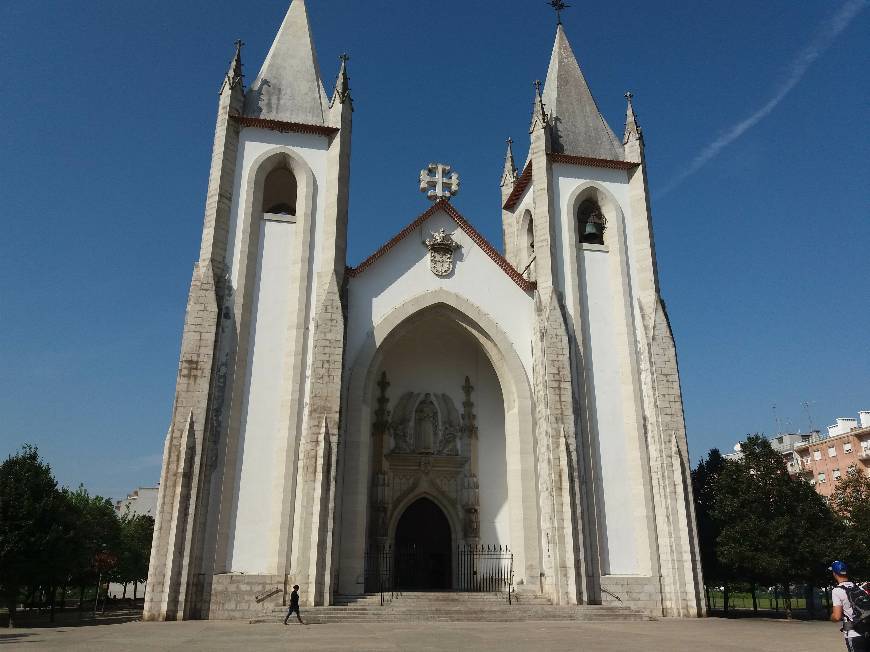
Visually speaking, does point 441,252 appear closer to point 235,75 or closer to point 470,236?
point 470,236

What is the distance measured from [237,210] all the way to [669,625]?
15.6 m

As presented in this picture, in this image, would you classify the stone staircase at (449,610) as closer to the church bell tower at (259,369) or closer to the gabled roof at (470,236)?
the church bell tower at (259,369)

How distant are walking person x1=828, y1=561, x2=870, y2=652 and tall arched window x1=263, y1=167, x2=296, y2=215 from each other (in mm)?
18989

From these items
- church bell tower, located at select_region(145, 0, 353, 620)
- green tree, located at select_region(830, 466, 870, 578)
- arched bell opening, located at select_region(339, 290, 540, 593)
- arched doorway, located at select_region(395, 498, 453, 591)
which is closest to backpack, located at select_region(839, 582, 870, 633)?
church bell tower, located at select_region(145, 0, 353, 620)

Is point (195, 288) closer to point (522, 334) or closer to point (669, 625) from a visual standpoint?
point (522, 334)

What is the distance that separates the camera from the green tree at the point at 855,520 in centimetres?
2112

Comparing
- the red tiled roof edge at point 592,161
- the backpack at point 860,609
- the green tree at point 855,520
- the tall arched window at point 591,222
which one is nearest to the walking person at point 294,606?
the backpack at point 860,609

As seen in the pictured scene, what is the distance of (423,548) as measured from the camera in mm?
20625

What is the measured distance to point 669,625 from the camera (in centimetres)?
1506

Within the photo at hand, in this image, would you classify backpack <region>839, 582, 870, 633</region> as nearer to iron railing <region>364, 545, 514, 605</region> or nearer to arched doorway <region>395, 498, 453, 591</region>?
iron railing <region>364, 545, 514, 605</region>

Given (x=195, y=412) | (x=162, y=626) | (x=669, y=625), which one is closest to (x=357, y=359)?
(x=195, y=412)

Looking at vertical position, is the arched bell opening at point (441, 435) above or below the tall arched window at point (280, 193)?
below

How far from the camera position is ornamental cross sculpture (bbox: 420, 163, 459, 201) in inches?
869

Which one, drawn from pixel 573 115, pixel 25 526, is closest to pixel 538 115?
pixel 573 115
